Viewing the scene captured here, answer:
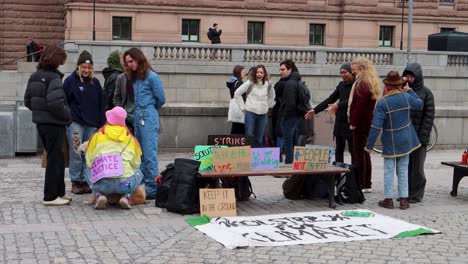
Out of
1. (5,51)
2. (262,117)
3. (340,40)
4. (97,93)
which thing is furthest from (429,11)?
(97,93)

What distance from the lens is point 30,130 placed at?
15.3 meters

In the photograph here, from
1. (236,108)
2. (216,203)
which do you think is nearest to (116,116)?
(216,203)

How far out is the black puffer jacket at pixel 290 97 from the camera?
12.9 metres

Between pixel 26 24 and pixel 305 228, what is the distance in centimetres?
2920

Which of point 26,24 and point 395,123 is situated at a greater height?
point 26,24

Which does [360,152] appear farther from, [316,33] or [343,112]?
[316,33]

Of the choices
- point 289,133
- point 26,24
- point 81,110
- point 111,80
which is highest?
point 26,24

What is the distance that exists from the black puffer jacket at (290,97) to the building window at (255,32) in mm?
22932

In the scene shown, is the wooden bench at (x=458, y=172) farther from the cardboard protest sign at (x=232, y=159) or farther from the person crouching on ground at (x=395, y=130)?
the cardboard protest sign at (x=232, y=159)

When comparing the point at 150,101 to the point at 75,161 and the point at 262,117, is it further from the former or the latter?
the point at 262,117

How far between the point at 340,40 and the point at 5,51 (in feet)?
53.6

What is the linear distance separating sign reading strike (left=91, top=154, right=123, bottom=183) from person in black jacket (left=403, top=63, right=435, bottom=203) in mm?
4155

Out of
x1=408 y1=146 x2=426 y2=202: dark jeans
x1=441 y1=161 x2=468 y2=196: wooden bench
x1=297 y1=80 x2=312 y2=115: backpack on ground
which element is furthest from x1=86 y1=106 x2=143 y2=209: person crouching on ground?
x1=441 y1=161 x2=468 y2=196: wooden bench

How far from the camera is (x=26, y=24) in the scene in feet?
115
